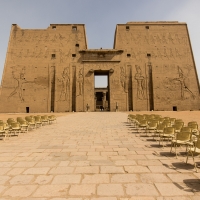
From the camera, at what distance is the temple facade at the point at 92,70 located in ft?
107

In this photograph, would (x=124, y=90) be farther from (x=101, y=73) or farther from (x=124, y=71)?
(x=101, y=73)

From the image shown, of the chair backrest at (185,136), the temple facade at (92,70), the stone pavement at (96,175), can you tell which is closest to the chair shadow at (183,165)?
the stone pavement at (96,175)

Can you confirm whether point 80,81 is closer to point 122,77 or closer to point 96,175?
point 122,77

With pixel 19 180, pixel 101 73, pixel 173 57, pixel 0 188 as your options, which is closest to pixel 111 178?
pixel 19 180

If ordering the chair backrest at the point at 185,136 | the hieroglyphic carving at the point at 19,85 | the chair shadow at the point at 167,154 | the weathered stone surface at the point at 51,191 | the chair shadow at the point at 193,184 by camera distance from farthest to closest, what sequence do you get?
1. the hieroglyphic carving at the point at 19,85
2. the chair backrest at the point at 185,136
3. the chair shadow at the point at 167,154
4. the chair shadow at the point at 193,184
5. the weathered stone surface at the point at 51,191

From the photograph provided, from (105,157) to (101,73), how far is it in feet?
106

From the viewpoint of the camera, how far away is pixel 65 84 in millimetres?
33031

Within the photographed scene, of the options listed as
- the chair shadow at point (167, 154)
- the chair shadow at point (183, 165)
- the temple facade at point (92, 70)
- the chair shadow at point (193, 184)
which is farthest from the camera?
the temple facade at point (92, 70)

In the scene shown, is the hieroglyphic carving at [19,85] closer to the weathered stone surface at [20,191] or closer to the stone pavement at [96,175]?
the stone pavement at [96,175]

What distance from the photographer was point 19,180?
3.25 metres

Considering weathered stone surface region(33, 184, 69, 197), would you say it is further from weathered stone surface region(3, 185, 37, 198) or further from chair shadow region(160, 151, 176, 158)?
chair shadow region(160, 151, 176, 158)

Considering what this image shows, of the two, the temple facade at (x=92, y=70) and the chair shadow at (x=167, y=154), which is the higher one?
the temple facade at (x=92, y=70)

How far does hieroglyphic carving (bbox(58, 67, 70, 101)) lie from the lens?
32750mm

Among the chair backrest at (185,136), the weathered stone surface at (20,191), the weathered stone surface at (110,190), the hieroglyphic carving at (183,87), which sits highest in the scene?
the hieroglyphic carving at (183,87)
